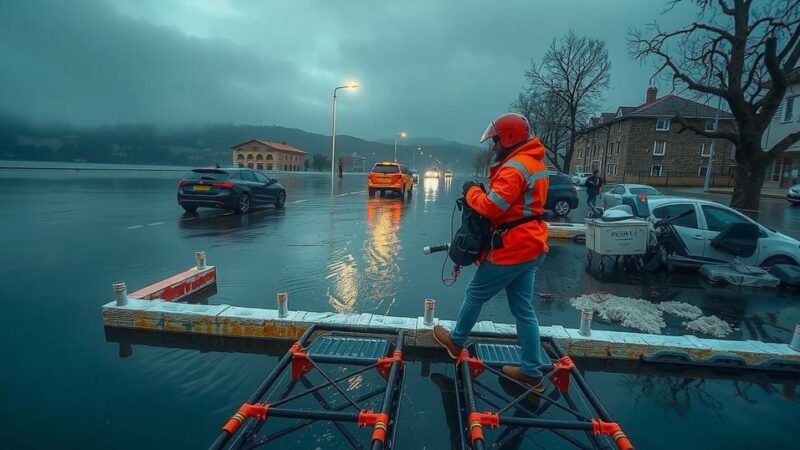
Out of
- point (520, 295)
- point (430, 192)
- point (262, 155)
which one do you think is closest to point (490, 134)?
point (520, 295)

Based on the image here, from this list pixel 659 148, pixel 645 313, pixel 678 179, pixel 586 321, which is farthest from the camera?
pixel 659 148

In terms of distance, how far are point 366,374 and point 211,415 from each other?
3.97ft

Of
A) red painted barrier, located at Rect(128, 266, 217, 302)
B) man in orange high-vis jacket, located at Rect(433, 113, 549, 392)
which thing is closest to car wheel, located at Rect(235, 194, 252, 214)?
red painted barrier, located at Rect(128, 266, 217, 302)

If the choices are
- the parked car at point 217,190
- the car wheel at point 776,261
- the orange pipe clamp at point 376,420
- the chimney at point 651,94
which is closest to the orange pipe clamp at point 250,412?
the orange pipe clamp at point 376,420

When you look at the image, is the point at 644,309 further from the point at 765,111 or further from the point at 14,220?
the point at 765,111

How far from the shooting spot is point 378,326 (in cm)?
386

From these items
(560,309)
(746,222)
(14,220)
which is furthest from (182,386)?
(14,220)

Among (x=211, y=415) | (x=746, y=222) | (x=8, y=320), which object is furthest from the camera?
(x=746, y=222)

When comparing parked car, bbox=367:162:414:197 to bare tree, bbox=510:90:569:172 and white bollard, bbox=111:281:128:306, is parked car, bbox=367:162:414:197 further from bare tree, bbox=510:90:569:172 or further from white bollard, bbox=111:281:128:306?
bare tree, bbox=510:90:569:172

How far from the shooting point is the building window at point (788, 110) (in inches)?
1358

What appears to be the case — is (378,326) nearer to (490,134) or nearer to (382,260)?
(490,134)

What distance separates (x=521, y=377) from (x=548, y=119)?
163ft

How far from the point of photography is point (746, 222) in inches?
269

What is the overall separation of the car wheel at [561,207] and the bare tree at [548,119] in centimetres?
2977
